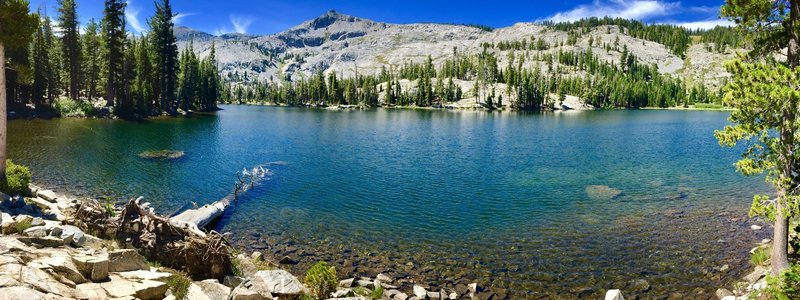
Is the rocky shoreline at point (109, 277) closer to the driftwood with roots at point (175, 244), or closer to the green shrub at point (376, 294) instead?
the green shrub at point (376, 294)

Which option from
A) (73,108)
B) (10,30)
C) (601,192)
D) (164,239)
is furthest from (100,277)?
(73,108)

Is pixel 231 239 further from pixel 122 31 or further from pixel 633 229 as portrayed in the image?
pixel 122 31

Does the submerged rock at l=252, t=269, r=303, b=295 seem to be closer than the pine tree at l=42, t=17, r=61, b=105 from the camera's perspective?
Yes

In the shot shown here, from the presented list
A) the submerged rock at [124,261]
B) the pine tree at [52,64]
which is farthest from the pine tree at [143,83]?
the submerged rock at [124,261]

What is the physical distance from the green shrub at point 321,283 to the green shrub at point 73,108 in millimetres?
87977

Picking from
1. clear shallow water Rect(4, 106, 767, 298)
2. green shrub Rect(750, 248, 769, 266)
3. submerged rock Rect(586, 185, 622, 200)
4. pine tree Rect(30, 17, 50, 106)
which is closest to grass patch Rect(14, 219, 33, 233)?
clear shallow water Rect(4, 106, 767, 298)

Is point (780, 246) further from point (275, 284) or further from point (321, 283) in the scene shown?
point (275, 284)

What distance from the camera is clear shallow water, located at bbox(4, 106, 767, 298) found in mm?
21000

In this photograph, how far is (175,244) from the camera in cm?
1602

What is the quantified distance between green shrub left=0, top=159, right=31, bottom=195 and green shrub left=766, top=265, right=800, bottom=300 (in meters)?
31.1

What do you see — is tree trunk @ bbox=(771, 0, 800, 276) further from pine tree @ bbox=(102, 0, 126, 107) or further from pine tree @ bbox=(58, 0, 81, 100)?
pine tree @ bbox=(58, 0, 81, 100)

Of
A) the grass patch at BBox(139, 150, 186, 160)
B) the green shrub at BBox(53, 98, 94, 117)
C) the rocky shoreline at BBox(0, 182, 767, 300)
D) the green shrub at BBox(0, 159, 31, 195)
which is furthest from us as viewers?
the green shrub at BBox(53, 98, 94, 117)

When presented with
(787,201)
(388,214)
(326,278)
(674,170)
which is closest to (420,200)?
(388,214)

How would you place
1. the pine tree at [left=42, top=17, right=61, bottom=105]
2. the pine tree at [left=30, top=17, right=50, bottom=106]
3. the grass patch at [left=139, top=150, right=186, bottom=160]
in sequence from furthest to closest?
the pine tree at [left=42, top=17, right=61, bottom=105] → the pine tree at [left=30, top=17, right=50, bottom=106] → the grass patch at [left=139, top=150, right=186, bottom=160]
